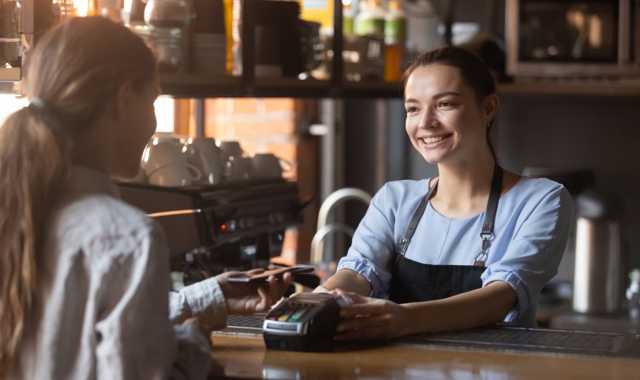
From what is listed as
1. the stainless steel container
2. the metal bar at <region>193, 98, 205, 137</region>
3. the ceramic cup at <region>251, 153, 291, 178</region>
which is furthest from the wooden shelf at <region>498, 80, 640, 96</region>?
the ceramic cup at <region>251, 153, 291, 178</region>

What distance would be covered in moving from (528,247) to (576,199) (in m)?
2.04

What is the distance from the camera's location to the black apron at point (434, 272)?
6.91 ft

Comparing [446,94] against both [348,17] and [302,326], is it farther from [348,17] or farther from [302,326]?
[348,17]

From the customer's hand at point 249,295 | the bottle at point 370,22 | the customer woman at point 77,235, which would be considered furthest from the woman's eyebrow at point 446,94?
the bottle at point 370,22

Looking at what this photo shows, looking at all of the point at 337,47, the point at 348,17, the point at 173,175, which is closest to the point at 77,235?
the point at 173,175

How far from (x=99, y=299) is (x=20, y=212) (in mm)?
136

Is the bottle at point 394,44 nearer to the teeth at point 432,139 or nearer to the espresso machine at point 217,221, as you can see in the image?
the espresso machine at point 217,221

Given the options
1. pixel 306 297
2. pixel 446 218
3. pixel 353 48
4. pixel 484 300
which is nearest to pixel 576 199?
pixel 353 48

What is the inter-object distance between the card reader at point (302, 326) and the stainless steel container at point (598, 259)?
85.2 inches

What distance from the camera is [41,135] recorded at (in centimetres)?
128

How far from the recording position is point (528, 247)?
2014 mm

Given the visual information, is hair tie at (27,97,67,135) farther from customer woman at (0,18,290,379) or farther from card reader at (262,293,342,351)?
card reader at (262,293,342,351)

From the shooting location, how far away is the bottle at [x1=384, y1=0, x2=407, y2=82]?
135 inches

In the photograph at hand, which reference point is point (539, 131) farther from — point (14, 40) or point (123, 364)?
point (123, 364)
